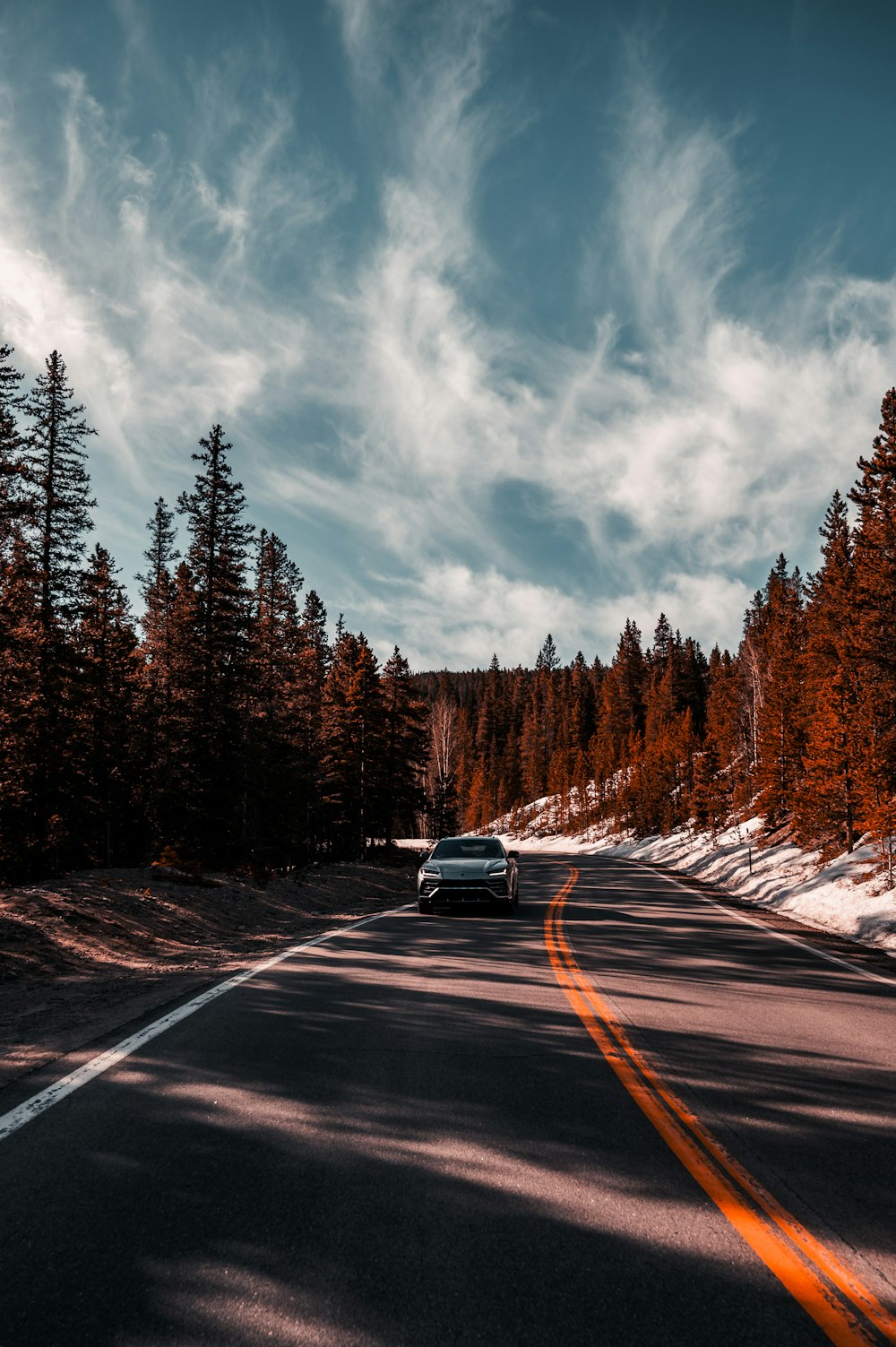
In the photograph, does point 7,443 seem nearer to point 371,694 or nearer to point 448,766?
point 371,694

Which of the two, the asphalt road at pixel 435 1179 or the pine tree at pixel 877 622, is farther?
the pine tree at pixel 877 622

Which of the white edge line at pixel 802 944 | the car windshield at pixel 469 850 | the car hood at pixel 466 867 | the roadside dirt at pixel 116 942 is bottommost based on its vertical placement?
the white edge line at pixel 802 944

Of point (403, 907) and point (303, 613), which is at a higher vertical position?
point (303, 613)

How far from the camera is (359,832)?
4188 cm

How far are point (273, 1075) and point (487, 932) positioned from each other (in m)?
8.34

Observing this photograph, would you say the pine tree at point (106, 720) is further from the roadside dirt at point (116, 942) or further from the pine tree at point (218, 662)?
the roadside dirt at point (116, 942)

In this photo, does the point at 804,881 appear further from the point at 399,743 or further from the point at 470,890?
the point at 399,743

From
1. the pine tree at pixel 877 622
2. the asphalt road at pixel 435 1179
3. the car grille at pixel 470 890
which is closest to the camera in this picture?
the asphalt road at pixel 435 1179

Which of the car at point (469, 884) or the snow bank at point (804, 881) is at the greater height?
the car at point (469, 884)

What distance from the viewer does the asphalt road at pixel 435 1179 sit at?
2.80 m

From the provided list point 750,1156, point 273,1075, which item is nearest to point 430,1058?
point 273,1075

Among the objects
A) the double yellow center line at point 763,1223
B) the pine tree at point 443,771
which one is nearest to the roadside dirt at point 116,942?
the double yellow center line at point 763,1223

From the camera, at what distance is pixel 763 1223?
3.50 meters

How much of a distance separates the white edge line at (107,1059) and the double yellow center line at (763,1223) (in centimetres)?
362
